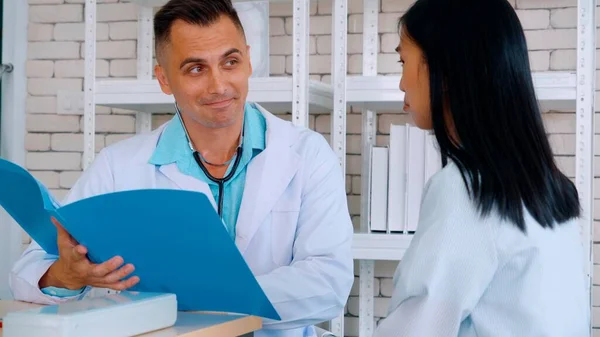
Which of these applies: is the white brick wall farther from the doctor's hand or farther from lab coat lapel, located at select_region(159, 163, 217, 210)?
the doctor's hand

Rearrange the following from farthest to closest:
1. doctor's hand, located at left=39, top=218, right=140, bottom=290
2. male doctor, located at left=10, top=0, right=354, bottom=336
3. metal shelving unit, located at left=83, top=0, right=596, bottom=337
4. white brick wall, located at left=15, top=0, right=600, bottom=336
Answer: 1. white brick wall, located at left=15, top=0, right=600, bottom=336
2. metal shelving unit, located at left=83, top=0, right=596, bottom=337
3. male doctor, located at left=10, top=0, right=354, bottom=336
4. doctor's hand, located at left=39, top=218, right=140, bottom=290

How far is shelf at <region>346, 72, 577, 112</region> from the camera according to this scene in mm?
2570

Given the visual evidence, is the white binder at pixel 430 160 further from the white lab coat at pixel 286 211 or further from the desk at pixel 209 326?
the desk at pixel 209 326

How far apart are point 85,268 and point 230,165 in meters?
0.60

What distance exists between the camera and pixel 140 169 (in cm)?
190

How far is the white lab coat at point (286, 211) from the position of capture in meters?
1.71

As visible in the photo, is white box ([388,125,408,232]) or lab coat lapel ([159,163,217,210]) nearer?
lab coat lapel ([159,163,217,210])

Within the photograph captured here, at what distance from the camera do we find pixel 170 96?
2.78 meters

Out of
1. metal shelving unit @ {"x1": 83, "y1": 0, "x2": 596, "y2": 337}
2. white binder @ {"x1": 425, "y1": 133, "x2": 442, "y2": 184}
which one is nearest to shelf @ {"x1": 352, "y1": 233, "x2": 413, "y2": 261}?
metal shelving unit @ {"x1": 83, "y1": 0, "x2": 596, "y2": 337}

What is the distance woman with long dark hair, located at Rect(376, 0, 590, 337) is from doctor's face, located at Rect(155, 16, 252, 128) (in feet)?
2.19

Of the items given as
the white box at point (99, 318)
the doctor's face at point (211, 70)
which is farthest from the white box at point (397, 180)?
the white box at point (99, 318)

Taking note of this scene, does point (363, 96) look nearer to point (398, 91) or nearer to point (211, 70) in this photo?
point (398, 91)

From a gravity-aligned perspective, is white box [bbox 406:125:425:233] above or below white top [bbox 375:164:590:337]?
above

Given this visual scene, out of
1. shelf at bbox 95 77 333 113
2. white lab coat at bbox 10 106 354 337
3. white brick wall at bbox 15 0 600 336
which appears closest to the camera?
white lab coat at bbox 10 106 354 337
